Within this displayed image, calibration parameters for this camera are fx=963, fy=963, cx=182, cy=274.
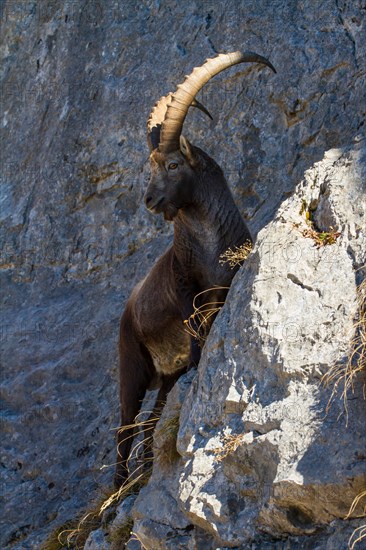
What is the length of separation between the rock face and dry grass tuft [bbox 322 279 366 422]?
7 cm

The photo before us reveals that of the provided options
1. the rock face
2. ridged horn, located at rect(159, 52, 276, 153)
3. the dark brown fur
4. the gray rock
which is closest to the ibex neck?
the dark brown fur

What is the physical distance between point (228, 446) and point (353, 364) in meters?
0.83

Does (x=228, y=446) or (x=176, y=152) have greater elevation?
(x=176, y=152)

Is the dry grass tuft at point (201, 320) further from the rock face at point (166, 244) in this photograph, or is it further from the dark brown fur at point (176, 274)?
the rock face at point (166, 244)

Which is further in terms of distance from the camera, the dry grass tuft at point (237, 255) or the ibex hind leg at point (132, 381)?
the ibex hind leg at point (132, 381)

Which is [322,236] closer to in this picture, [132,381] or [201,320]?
[201,320]

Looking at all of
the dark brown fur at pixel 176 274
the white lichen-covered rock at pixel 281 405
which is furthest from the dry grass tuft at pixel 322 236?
the dark brown fur at pixel 176 274

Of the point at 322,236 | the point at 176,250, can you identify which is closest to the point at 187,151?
the point at 176,250

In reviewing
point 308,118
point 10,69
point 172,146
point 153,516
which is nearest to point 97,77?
point 10,69

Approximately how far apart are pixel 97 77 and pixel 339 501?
25.7ft

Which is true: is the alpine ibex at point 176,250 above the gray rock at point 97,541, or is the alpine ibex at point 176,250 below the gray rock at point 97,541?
above

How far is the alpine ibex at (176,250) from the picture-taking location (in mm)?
7398

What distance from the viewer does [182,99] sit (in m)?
7.36

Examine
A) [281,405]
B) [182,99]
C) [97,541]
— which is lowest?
[97,541]
